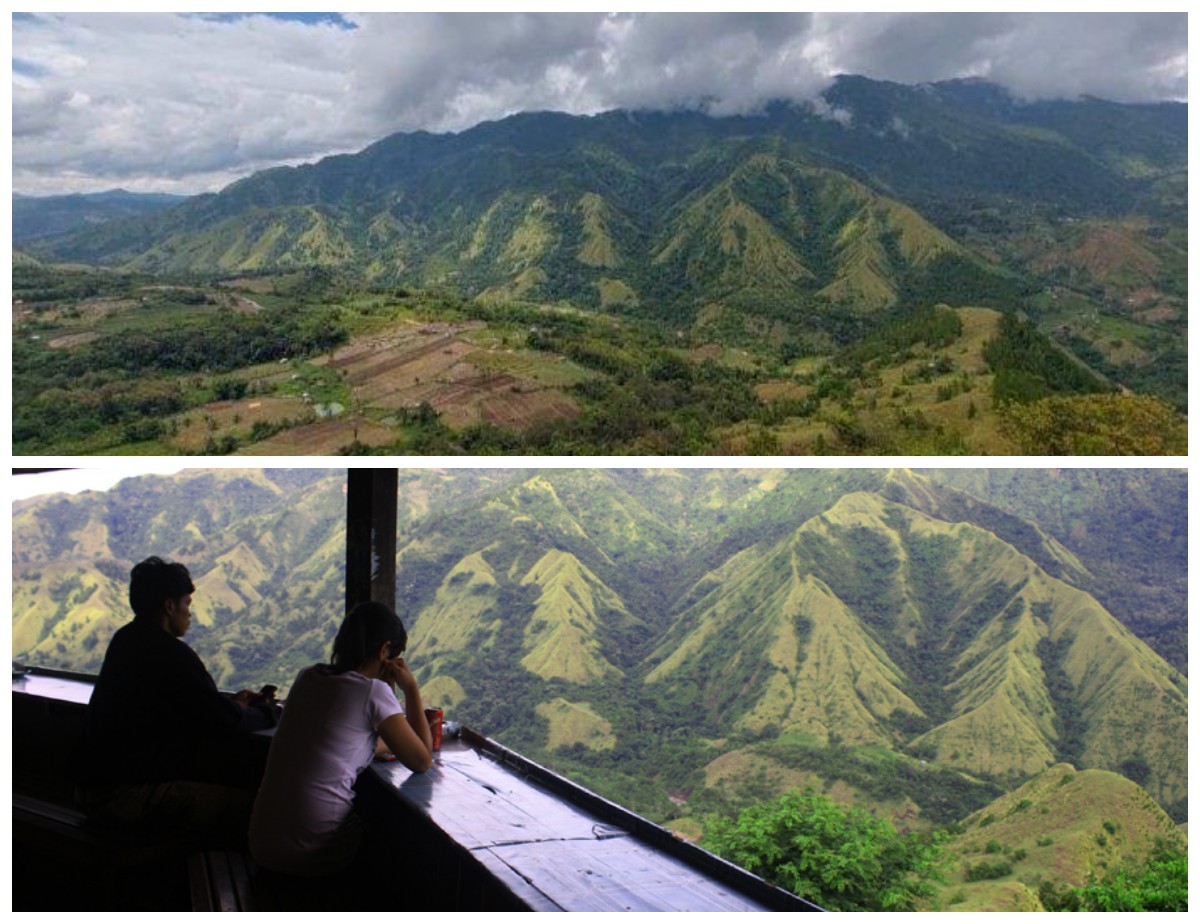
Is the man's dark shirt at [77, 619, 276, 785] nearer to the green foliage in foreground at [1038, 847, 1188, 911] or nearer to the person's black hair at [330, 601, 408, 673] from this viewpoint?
the person's black hair at [330, 601, 408, 673]

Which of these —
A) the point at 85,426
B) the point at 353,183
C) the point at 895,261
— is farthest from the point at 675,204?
the point at 85,426

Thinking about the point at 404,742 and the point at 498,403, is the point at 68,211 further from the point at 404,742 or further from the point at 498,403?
the point at 404,742

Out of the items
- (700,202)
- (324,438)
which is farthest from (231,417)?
(700,202)

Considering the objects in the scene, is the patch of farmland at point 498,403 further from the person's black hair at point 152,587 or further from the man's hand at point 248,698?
the person's black hair at point 152,587

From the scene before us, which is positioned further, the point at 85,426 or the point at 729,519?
the point at 729,519

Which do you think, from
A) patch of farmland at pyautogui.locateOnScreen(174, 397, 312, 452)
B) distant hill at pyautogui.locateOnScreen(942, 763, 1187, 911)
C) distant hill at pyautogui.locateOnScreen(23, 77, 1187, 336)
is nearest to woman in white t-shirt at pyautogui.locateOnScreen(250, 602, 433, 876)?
patch of farmland at pyautogui.locateOnScreen(174, 397, 312, 452)

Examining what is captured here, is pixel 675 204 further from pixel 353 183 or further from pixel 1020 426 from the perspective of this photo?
pixel 1020 426
